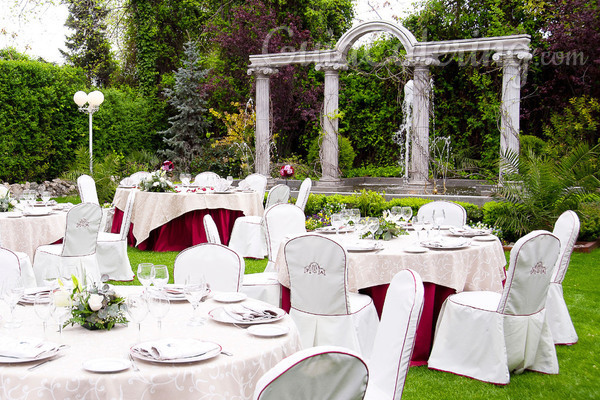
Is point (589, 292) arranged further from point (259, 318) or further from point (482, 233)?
point (259, 318)

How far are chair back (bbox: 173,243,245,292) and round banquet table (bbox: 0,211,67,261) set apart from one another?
348 cm

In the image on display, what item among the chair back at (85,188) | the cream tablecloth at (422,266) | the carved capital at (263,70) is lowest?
the cream tablecloth at (422,266)

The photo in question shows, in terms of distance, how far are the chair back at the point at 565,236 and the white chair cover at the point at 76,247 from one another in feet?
14.8

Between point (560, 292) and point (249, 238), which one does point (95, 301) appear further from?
point (249, 238)

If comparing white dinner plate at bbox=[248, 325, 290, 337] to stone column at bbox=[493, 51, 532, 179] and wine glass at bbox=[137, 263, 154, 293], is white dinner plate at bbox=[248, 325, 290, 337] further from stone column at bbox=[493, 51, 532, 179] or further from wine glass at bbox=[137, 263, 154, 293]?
stone column at bbox=[493, 51, 532, 179]

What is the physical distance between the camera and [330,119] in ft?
43.9

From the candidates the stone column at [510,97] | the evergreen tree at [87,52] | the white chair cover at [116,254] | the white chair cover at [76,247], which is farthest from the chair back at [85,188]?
the evergreen tree at [87,52]

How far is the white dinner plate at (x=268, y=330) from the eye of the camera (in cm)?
248

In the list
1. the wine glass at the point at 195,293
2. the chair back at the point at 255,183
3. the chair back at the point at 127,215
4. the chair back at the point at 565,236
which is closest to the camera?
the wine glass at the point at 195,293

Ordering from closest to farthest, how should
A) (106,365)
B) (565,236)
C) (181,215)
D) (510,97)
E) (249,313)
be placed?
(106,365) → (249,313) → (565,236) → (181,215) → (510,97)

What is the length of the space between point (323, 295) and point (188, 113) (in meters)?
15.1

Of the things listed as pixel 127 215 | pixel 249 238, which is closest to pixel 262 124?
pixel 249 238

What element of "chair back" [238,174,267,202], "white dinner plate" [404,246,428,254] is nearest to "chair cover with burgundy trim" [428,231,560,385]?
"white dinner plate" [404,246,428,254]

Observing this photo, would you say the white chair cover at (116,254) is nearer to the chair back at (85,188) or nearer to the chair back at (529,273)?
the chair back at (85,188)
